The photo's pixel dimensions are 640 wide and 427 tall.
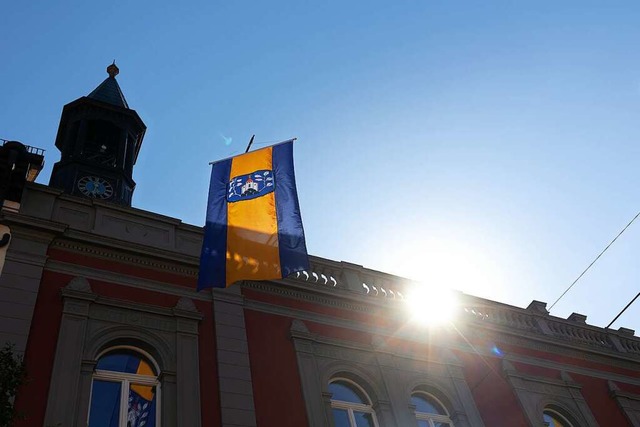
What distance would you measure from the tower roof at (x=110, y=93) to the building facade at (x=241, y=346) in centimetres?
1184

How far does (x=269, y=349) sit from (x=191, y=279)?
216 cm

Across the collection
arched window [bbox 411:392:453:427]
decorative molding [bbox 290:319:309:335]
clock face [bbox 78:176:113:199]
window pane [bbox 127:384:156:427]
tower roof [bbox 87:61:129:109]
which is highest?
tower roof [bbox 87:61:129:109]

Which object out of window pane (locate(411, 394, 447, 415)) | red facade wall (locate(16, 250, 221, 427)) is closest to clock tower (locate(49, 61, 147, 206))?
red facade wall (locate(16, 250, 221, 427))

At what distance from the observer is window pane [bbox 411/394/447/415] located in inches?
550

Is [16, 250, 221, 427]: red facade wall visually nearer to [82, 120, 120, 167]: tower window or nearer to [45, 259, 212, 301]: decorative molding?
[45, 259, 212, 301]: decorative molding

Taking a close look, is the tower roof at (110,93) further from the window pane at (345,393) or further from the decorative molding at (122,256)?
the window pane at (345,393)

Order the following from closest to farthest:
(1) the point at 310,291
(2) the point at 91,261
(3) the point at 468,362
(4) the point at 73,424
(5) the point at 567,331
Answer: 1. (4) the point at 73,424
2. (2) the point at 91,261
3. (1) the point at 310,291
4. (3) the point at 468,362
5. (5) the point at 567,331

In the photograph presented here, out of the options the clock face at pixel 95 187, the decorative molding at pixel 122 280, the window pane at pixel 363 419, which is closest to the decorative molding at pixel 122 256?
the decorative molding at pixel 122 280

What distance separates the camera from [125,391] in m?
10.6

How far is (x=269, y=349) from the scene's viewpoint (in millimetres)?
12648

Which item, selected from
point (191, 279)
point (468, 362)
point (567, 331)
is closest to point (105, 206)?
point (191, 279)

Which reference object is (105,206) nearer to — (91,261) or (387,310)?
(91,261)

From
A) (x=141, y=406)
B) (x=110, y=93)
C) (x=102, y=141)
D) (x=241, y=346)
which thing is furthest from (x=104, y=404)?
(x=110, y=93)

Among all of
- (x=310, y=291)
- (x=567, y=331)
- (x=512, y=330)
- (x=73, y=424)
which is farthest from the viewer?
(x=567, y=331)
